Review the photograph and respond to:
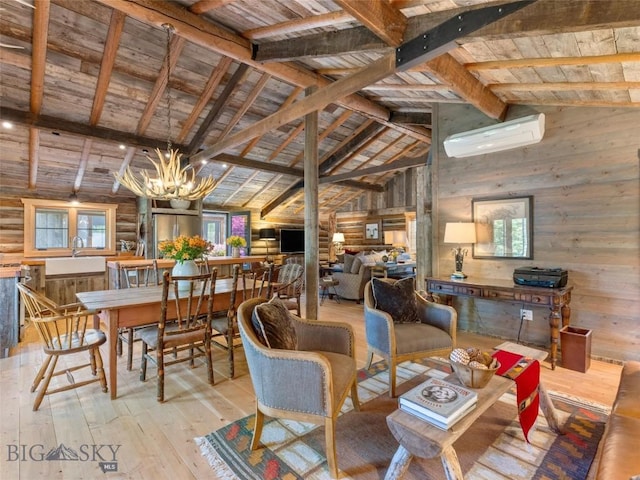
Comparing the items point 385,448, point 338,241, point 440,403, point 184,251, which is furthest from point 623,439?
point 338,241

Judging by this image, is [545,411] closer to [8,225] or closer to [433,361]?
[433,361]

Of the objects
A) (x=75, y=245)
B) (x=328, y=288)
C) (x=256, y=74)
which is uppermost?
(x=256, y=74)

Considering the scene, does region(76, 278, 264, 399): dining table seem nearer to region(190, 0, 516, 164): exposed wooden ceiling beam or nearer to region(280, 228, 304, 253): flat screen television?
region(190, 0, 516, 164): exposed wooden ceiling beam

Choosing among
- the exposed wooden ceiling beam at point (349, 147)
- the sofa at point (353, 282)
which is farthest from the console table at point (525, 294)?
the exposed wooden ceiling beam at point (349, 147)

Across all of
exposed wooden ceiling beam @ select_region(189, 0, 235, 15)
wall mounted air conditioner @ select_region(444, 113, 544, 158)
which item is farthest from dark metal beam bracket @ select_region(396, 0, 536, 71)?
wall mounted air conditioner @ select_region(444, 113, 544, 158)

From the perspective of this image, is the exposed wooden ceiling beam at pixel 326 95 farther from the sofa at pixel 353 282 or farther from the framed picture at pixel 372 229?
the framed picture at pixel 372 229

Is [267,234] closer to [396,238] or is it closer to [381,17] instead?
[396,238]

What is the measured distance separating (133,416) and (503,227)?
4.16 metres

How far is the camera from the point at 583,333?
3084mm

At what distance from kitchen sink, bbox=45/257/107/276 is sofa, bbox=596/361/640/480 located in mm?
6758

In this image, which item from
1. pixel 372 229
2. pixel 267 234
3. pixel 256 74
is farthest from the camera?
pixel 372 229

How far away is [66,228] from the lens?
634 cm

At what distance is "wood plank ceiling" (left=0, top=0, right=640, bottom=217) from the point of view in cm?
217

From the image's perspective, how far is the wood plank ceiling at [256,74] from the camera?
7.13ft
